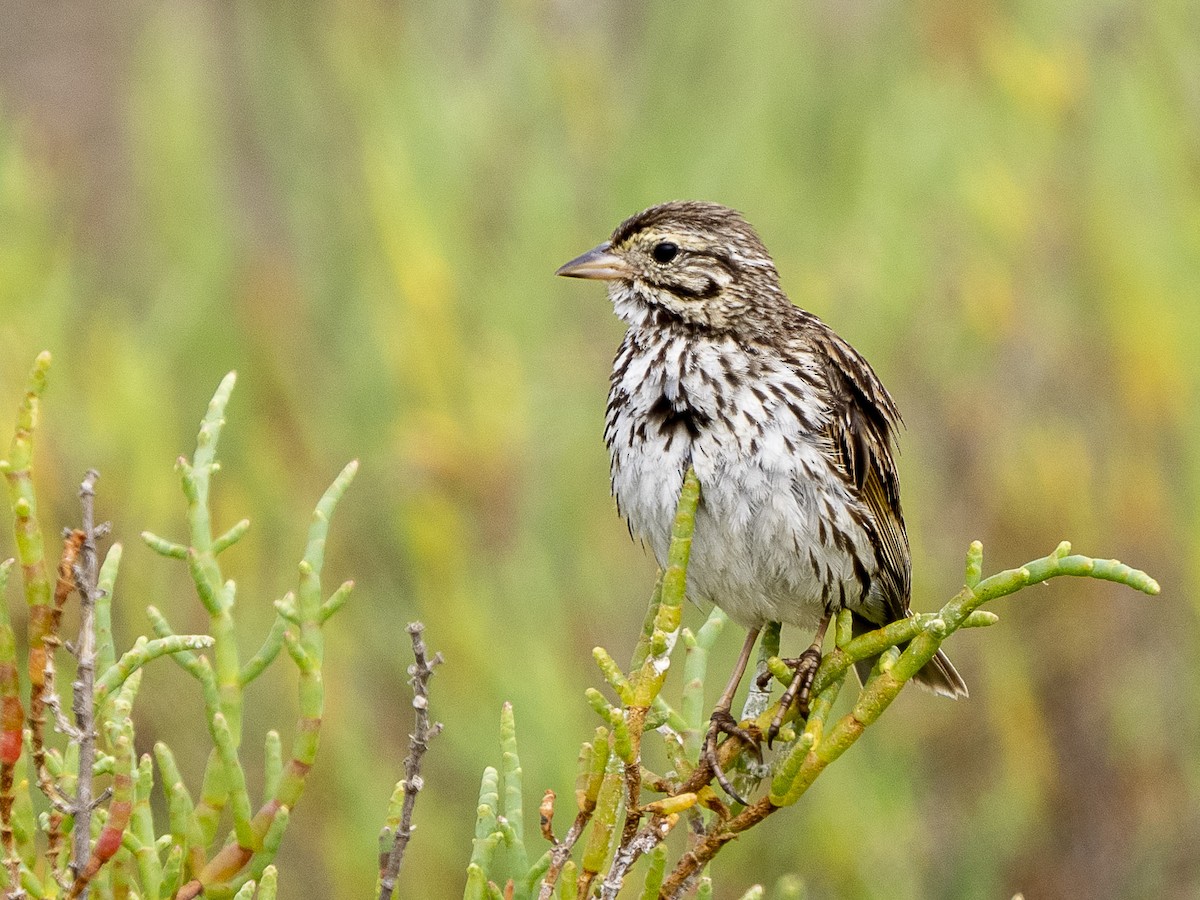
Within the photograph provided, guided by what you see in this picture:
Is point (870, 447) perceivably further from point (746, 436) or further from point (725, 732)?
point (725, 732)

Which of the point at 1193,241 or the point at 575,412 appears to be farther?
the point at 575,412

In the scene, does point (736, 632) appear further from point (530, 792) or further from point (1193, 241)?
point (1193, 241)

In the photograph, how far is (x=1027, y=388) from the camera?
17.0 ft

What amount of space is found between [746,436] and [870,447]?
36cm

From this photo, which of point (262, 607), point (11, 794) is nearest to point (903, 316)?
point (262, 607)

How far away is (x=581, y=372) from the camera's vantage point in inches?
206

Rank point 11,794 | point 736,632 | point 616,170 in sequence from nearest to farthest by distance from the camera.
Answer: point 11,794, point 736,632, point 616,170

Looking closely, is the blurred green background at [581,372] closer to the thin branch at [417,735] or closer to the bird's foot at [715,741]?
the bird's foot at [715,741]

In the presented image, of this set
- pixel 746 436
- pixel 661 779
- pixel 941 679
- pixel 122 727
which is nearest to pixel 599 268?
pixel 746 436

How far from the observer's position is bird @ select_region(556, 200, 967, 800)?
3.07 m

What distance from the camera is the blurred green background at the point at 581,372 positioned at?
4.59 metres

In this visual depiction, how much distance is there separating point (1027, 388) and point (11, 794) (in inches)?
149

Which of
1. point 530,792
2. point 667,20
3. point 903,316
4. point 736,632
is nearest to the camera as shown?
point 530,792

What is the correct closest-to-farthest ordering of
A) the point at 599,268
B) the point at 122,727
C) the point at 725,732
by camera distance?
1. the point at 122,727
2. the point at 725,732
3. the point at 599,268
